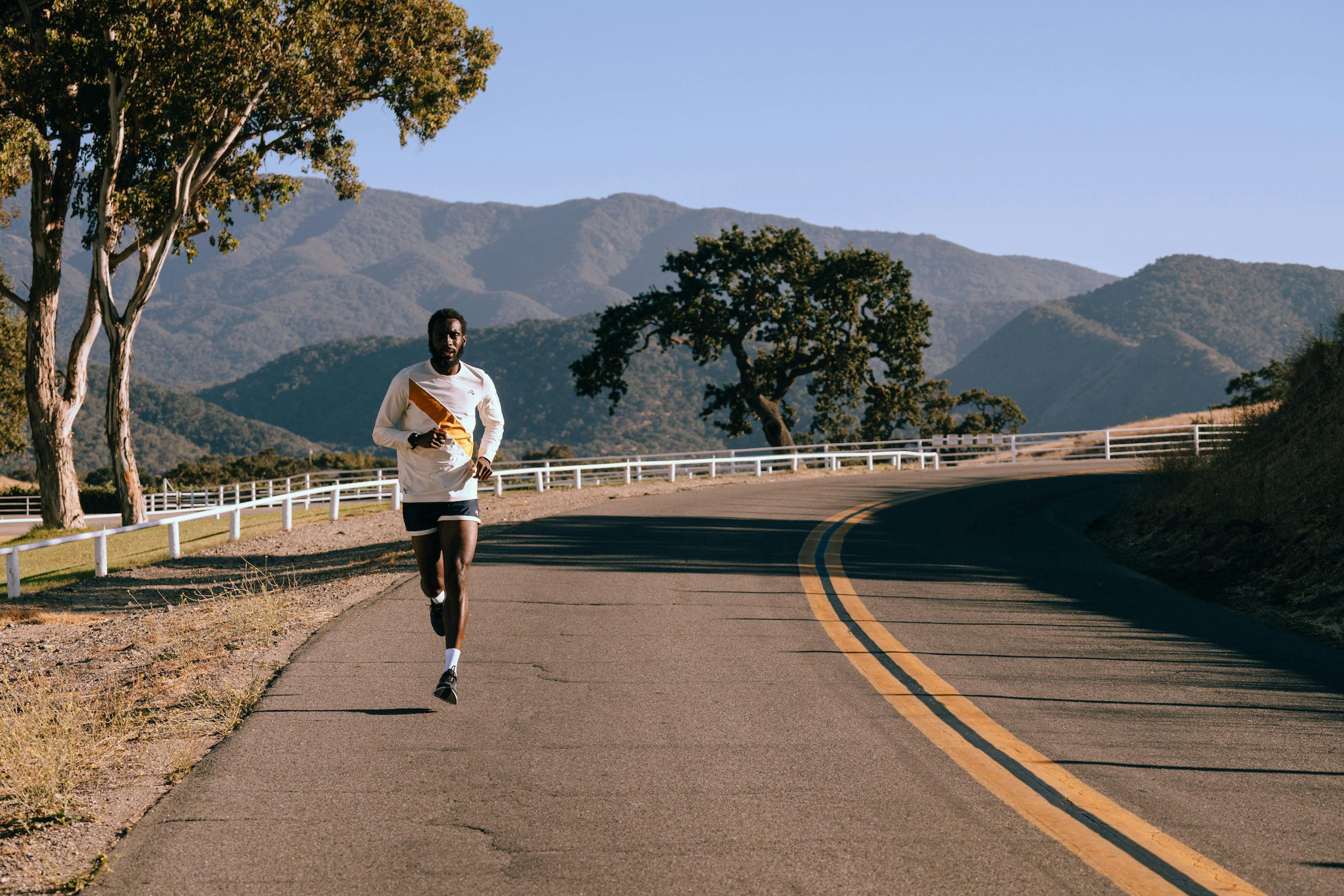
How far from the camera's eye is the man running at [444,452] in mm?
6965

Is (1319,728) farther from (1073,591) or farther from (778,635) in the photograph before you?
(1073,591)

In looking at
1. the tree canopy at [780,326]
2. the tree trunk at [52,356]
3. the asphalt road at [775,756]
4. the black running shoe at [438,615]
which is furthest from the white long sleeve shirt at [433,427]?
the tree canopy at [780,326]

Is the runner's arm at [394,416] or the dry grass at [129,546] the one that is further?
Result: the dry grass at [129,546]

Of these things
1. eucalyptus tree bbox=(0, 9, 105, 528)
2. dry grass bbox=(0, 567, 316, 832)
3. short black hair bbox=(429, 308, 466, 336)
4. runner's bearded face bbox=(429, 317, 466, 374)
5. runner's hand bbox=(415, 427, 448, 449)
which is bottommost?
dry grass bbox=(0, 567, 316, 832)

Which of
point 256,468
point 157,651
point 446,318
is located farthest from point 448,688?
point 256,468

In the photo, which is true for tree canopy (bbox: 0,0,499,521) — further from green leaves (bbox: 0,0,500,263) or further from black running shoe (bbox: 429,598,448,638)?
black running shoe (bbox: 429,598,448,638)

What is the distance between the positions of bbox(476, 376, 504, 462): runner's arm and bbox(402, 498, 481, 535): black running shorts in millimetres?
318

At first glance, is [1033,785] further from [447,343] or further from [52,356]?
[52,356]

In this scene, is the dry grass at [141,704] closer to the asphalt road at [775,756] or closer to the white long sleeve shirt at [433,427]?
the asphalt road at [775,756]

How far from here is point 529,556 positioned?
14531mm

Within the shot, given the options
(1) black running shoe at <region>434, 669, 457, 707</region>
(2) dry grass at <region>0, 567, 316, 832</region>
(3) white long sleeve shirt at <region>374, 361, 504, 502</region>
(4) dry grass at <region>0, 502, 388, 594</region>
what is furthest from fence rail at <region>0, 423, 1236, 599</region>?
(1) black running shoe at <region>434, 669, 457, 707</region>

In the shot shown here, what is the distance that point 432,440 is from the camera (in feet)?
22.4

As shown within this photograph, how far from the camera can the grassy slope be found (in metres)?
10.9

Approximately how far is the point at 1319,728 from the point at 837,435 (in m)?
63.1
